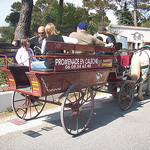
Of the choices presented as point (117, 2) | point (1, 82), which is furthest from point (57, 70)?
point (117, 2)

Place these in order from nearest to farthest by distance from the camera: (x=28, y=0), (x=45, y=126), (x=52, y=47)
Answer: (x=52, y=47) → (x=45, y=126) → (x=28, y=0)

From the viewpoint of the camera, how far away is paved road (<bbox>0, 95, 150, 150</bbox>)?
329 cm

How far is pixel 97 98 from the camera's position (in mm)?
6488

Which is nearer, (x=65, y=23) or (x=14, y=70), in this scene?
(x=14, y=70)

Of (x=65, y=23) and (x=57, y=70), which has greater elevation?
(x=65, y=23)

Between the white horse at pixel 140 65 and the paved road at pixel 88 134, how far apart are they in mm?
1295

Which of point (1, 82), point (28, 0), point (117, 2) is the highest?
point (117, 2)

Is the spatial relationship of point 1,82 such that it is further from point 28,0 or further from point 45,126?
point 28,0

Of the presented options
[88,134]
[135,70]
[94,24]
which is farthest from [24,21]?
[94,24]

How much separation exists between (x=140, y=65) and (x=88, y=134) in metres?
3.24

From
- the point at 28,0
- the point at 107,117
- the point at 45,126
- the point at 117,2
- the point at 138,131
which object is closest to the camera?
the point at 138,131

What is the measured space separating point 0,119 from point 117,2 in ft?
108

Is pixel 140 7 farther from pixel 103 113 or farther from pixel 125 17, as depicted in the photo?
pixel 103 113

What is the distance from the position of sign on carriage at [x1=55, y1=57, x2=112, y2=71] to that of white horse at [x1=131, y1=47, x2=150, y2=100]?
1.70 meters
